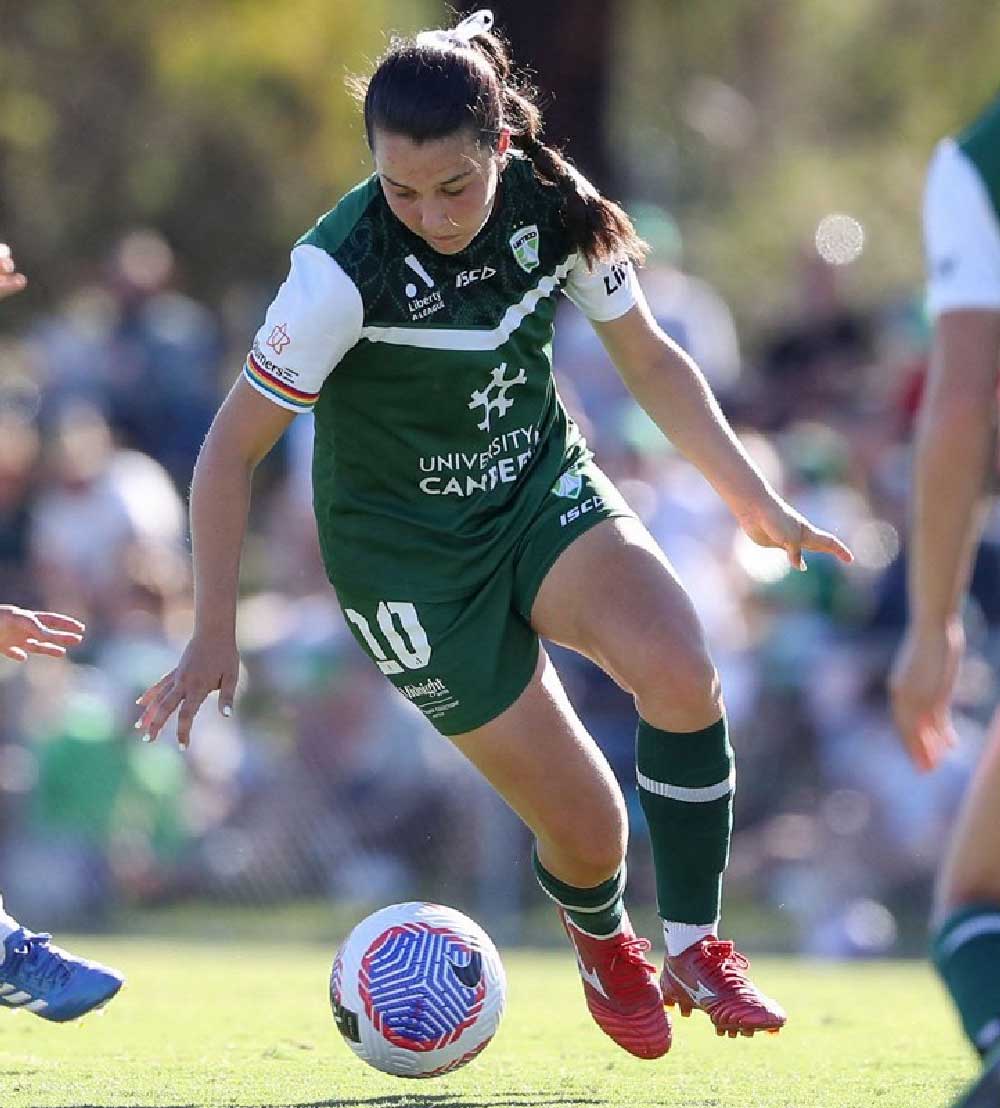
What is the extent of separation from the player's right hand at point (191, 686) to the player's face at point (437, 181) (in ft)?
3.24

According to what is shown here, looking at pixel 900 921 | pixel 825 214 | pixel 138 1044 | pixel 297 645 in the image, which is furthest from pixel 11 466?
pixel 825 214

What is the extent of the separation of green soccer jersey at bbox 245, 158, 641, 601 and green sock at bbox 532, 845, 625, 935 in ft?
2.56

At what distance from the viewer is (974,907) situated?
11.6ft

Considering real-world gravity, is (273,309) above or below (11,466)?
above

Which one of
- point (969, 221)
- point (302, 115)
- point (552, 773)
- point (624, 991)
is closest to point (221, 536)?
point (552, 773)

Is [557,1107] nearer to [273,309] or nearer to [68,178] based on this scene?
[273,309]

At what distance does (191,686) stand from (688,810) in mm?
1260

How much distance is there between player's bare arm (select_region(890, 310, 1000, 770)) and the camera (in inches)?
130

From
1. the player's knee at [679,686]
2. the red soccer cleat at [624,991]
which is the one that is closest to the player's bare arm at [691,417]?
the player's knee at [679,686]

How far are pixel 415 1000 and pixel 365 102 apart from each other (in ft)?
6.56

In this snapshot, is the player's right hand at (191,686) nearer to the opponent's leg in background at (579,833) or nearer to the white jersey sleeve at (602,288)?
the opponent's leg in background at (579,833)

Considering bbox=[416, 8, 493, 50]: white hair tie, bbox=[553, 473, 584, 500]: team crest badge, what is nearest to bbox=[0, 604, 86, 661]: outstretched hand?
bbox=[553, 473, 584, 500]: team crest badge

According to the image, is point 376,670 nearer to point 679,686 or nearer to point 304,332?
point 679,686

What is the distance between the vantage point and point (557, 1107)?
466cm
